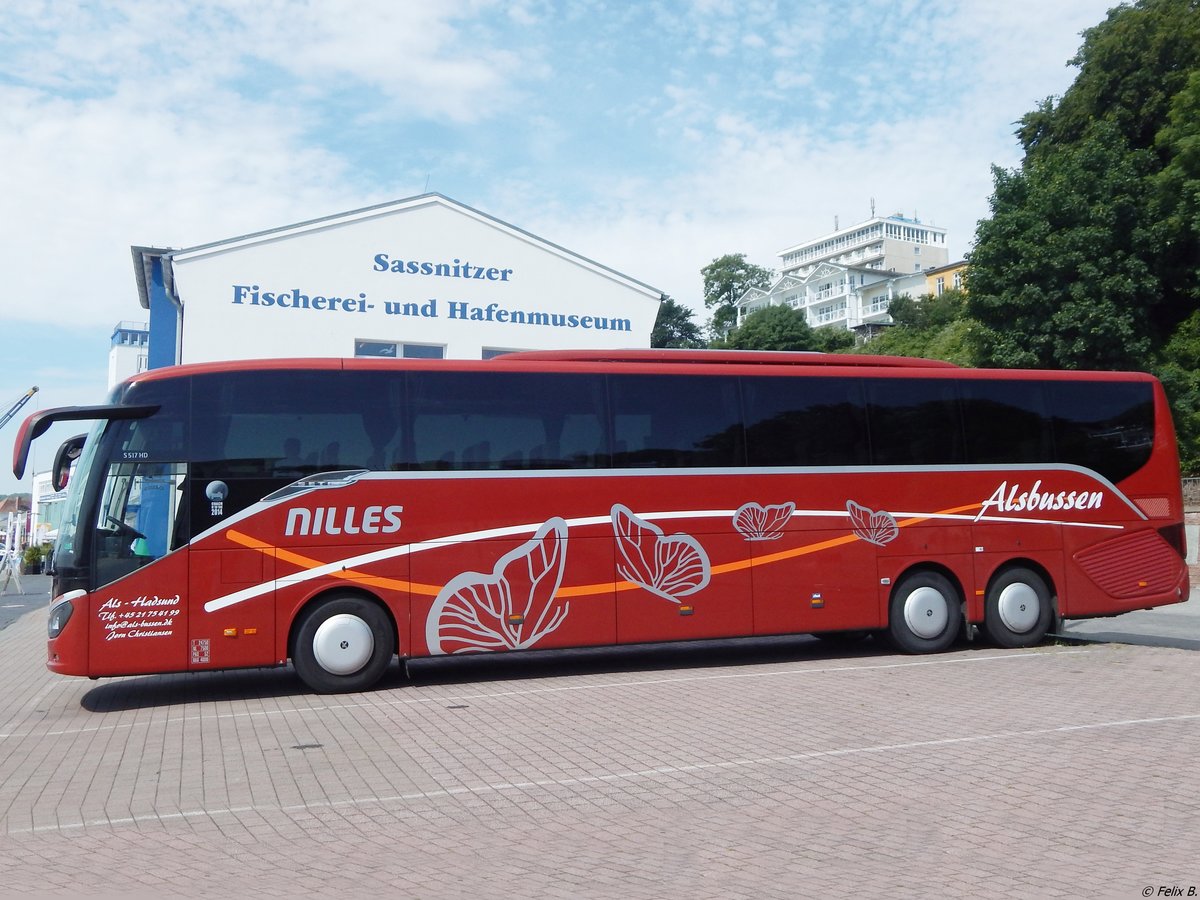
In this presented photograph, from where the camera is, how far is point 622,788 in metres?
7.00

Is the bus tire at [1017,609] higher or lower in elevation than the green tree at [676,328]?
lower

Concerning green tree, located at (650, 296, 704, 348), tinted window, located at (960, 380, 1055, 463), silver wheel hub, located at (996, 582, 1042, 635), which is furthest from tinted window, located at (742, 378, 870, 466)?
green tree, located at (650, 296, 704, 348)

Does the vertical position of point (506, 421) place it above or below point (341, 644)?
above

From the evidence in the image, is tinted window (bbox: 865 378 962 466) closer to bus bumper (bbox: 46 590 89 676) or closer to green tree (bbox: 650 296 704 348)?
bus bumper (bbox: 46 590 89 676)

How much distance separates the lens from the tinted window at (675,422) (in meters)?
12.0

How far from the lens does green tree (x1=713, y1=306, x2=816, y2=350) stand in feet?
206

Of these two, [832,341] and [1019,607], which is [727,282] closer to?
[832,341]

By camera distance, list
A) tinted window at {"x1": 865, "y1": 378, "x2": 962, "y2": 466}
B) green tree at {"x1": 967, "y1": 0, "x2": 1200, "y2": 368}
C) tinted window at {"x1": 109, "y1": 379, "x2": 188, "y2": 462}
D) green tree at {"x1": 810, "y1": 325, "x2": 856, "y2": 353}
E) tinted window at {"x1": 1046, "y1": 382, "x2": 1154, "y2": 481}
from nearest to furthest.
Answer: tinted window at {"x1": 109, "y1": 379, "x2": 188, "y2": 462} → tinted window at {"x1": 865, "y1": 378, "x2": 962, "y2": 466} → tinted window at {"x1": 1046, "y1": 382, "x2": 1154, "y2": 481} → green tree at {"x1": 967, "y1": 0, "x2": 1200, "y2": 368} → green tree at {"x1": 810, "y1": 325, "x2": 856, "y2": 353}

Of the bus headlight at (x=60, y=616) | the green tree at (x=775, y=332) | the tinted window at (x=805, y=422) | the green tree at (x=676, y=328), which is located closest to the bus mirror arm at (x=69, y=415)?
the bus headlight at (x=60, y=616)

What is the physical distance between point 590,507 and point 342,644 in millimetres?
2949

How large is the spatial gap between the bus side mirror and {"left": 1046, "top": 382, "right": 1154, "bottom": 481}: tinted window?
11443mm

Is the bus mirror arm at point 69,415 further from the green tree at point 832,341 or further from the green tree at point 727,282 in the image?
the green tree at point 727,282

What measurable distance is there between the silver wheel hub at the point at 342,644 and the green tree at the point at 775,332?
5187 centimetres

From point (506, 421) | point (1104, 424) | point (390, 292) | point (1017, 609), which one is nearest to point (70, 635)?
point (506, 421)
